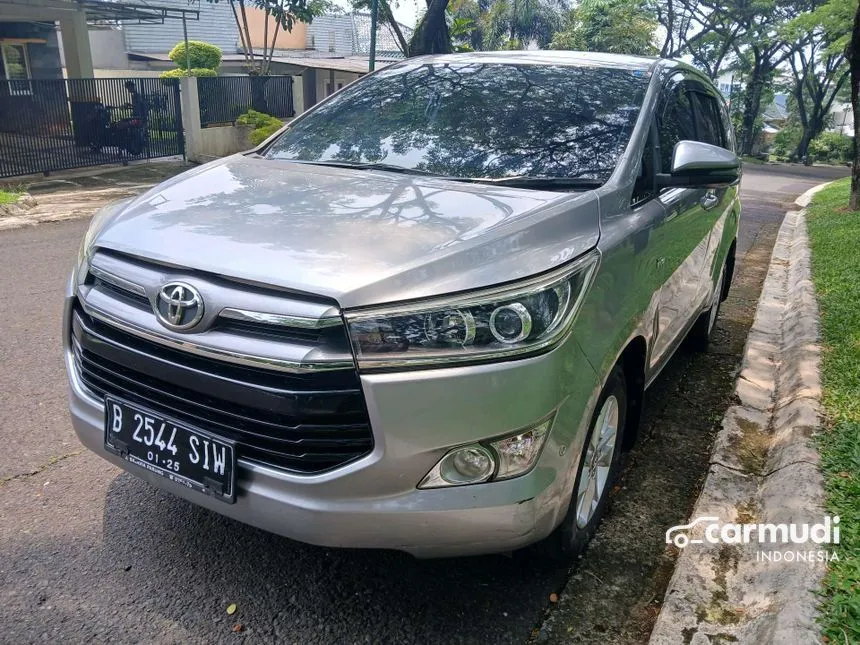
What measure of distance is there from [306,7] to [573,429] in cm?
2292

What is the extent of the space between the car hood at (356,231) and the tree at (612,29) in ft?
114

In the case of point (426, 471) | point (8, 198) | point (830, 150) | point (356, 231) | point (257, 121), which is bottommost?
point (830, 150)

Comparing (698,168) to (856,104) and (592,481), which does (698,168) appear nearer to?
(592,481)

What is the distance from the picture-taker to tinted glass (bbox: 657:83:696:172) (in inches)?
128

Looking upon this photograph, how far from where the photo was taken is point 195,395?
211cm

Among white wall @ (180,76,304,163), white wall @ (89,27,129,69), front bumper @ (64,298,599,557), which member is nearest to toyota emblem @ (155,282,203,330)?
front bumper @ (64,298,599,557)

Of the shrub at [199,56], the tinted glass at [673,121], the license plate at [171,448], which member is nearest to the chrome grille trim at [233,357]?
the license plate at [171,448]

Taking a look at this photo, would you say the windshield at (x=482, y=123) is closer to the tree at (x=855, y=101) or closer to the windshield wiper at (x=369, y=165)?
the windshield wiper at (x=369, y=165)

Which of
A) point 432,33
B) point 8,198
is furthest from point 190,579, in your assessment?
point 432,33

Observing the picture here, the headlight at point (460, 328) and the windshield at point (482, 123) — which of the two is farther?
the windshield at point (482, 123)

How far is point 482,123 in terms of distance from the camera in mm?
3117

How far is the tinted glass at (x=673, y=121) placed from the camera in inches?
128

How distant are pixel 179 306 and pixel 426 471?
2.66 feet

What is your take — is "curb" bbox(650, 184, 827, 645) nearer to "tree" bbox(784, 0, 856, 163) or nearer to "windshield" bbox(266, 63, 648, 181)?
"windshield" bbox(266, 63, 648, 181)
